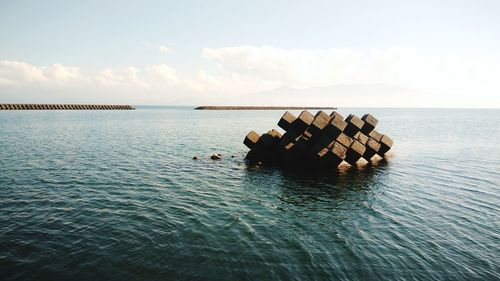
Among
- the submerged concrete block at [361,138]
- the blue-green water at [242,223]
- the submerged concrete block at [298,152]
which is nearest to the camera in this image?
the blue-green water at [242,223]

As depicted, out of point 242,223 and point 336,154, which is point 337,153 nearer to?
point 336,154

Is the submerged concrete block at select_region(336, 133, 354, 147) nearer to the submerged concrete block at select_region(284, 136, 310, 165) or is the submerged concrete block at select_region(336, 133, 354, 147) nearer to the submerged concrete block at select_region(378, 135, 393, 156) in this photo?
the submerged concrete block at select_region(284, 136, 310, 165)

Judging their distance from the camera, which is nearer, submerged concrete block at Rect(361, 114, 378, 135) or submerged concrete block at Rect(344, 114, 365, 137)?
submerged concrete block at Rect(344, 114, 365, 137)

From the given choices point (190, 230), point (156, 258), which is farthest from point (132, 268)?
point (190, 230)

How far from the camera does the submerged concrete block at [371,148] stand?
1005 inches

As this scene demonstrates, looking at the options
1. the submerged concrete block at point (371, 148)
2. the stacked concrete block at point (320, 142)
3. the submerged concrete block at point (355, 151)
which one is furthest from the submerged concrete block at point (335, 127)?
the submerged concrete block at point (371, 148)

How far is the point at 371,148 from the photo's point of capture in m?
25.5

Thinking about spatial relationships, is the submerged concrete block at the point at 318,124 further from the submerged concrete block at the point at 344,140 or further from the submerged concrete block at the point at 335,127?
the submerged concrete block at the point at 344,140

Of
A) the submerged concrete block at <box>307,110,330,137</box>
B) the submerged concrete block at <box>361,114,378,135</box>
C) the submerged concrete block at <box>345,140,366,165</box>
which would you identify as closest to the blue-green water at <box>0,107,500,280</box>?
the submerged concrete block at <box>345,140,366,165</box>

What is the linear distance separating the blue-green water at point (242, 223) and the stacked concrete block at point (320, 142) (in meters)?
1.70

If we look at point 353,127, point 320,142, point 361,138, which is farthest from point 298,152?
point 361,138

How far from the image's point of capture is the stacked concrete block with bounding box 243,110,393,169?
905 inches

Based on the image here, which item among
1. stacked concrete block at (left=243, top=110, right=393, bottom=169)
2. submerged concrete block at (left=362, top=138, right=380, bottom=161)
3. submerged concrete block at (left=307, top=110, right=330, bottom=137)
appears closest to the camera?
stacked concrete block at (left=243, top=110, right=393, bottom=169)

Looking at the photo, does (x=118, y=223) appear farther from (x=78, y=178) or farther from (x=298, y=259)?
(x=78, y=178)
